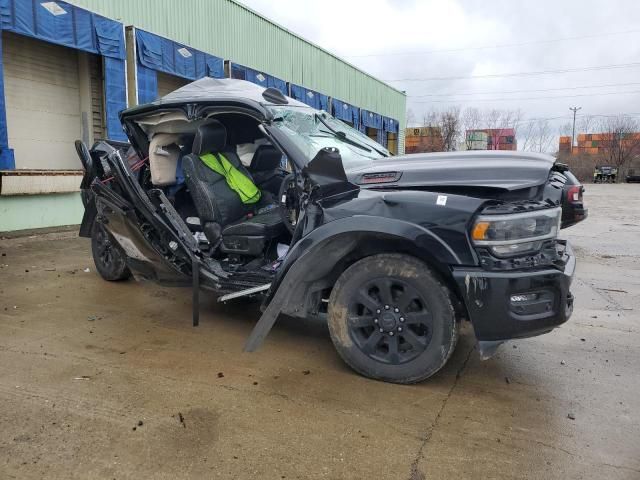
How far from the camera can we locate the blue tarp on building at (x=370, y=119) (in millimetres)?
27655

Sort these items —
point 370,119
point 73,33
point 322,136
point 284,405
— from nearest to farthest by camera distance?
point 284,405, point 322,136, point 73,33, point 370,119

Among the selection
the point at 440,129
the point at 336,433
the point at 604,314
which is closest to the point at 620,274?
the point at 604,314

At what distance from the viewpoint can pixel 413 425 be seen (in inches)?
113

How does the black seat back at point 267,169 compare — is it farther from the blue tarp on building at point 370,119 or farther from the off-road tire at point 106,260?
the blue tarp on building at point 370,119

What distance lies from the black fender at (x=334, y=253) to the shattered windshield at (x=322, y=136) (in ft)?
2.35

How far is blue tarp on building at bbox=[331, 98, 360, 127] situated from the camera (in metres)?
24.1

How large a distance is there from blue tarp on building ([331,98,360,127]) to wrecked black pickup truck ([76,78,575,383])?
19.2 metres

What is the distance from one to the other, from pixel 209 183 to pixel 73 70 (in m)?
10.2

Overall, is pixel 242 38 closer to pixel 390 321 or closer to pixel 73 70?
pixel 73 70

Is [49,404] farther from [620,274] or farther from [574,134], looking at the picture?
[574,134]

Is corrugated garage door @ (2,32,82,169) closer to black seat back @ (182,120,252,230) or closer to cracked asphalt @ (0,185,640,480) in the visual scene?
cracked asphalt @ (0,185,640,480)

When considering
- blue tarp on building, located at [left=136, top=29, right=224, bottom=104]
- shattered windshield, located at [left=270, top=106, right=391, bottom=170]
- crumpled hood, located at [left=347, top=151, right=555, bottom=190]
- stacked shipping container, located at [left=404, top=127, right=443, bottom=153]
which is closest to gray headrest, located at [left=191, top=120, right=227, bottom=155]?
shattered windshield, located at [left=270, top=106, right=391, bottom=170]

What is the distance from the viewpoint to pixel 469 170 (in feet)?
10.5

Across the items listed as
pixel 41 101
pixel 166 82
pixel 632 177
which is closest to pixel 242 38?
pixel 166 82
